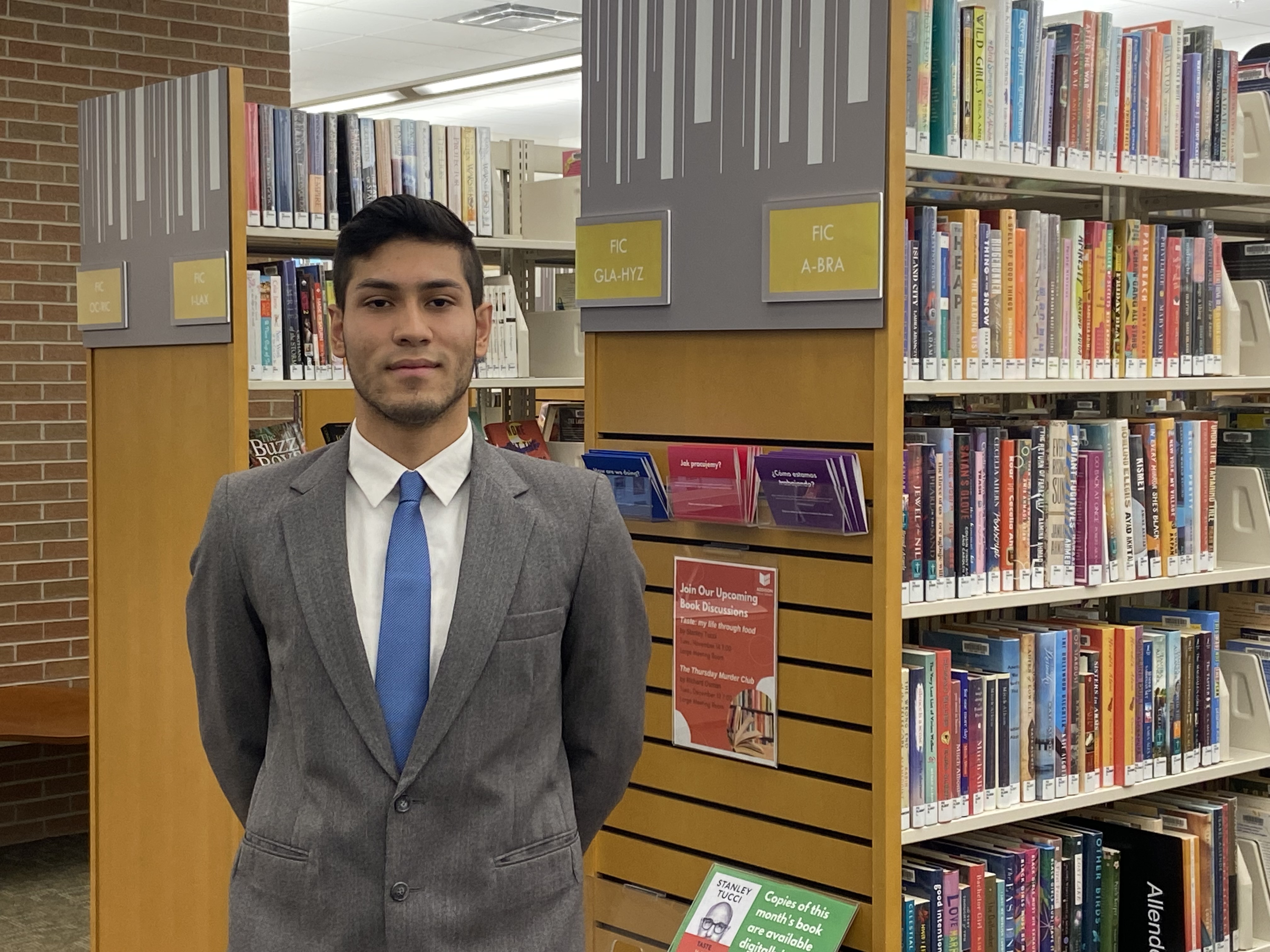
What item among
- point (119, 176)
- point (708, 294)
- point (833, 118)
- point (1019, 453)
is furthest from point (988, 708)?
point (119, 176)

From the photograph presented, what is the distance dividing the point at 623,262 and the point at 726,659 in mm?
794

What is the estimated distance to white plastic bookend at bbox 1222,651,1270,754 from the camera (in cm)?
345

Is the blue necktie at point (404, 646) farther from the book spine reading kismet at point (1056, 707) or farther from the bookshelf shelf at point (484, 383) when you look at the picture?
the bookshelf shelf at point (484, 383)

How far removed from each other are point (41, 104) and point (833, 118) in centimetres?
398

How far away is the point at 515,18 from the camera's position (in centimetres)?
859

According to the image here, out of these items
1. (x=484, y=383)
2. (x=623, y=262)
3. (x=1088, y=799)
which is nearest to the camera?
(x=623, y=262)

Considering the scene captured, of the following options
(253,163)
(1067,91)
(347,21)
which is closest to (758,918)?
(1067,91)

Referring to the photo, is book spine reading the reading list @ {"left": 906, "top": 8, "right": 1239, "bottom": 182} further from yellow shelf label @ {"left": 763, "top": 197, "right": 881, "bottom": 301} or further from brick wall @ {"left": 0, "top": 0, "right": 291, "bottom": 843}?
brick wall @ {"left": 0, "top": 0, "right": 291, "bottom": 843}

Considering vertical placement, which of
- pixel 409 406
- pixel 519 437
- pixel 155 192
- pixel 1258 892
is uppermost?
pixel 155 192

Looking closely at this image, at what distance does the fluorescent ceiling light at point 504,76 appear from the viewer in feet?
33.2

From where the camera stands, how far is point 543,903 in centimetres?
178

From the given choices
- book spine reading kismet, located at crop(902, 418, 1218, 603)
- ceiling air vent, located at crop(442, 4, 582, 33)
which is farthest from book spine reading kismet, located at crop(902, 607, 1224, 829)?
ceiling air vent, located at crop(442, 4, 582, 33)

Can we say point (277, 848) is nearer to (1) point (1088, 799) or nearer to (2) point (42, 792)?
(1) point (1088, 799)

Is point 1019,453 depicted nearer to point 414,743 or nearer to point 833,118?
point 833,118
